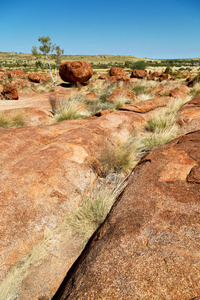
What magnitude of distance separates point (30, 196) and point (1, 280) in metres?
0.87

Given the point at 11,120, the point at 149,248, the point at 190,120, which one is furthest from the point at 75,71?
the point at 149,248

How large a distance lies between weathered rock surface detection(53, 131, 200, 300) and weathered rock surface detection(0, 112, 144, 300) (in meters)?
0.47

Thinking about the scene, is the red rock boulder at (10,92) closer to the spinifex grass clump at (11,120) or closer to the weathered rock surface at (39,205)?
the spinifex grass clump at (11,120)

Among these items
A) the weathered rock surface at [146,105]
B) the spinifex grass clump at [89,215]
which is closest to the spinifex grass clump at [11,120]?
the weathered rock surface at [146,105]

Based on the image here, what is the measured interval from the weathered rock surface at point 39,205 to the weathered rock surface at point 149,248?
0.47 metres

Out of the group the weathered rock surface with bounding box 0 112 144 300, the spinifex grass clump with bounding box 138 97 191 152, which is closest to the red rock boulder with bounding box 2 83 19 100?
the weathered rock surface with bounding box 0 112 144 300

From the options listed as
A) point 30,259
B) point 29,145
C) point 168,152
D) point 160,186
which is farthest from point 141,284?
point 29,145

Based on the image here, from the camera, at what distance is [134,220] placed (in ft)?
5.18

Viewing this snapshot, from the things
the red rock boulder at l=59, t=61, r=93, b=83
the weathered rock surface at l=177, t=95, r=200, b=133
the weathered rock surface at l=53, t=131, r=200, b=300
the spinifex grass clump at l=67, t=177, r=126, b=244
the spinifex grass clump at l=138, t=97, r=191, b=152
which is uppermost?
the red rock boulder at l=59, t=61, r=93, b=83

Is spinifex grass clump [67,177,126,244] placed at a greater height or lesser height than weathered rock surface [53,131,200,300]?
lesser

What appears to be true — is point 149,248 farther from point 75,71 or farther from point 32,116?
point 75,71

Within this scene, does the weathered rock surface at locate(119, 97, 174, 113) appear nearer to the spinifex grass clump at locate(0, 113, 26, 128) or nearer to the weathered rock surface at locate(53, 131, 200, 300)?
the spinifex grass clump at locate(0, 113, 26, 128)

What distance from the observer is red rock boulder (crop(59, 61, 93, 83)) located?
53.9 ft

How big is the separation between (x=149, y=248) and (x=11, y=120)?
19.6 feet
